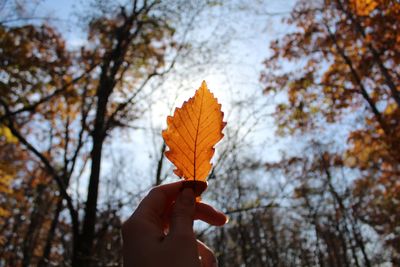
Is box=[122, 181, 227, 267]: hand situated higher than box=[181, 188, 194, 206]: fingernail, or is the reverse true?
box=[181, 188, 194, 206]: fingernail

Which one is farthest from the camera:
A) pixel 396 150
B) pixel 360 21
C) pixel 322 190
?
pixel 322 190

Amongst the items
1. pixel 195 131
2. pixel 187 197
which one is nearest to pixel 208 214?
pixel 187 197

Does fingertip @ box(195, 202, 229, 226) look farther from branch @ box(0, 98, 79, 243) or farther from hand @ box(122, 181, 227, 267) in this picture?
branch @ box(0, 98, 79, 243)

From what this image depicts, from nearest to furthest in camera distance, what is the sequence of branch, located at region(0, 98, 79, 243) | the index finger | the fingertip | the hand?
the hand, the index finger, the fingertip, branch, located at region(0, 98, 79, 243)

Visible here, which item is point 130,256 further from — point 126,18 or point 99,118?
point 126,18

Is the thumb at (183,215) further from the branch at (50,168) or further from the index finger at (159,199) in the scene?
the branch at (50,168)

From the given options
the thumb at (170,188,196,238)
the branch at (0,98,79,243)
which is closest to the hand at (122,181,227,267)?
the thumb at (170,188,196,238)

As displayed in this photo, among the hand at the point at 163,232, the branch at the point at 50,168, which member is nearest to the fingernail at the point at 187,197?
the hand at the point at 163,232

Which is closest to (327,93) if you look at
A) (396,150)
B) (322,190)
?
(396,150)

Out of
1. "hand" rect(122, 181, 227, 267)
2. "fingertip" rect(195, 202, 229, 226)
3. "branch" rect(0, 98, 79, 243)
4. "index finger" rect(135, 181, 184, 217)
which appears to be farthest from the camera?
"branch" rect(0, 98, 79, 243)
